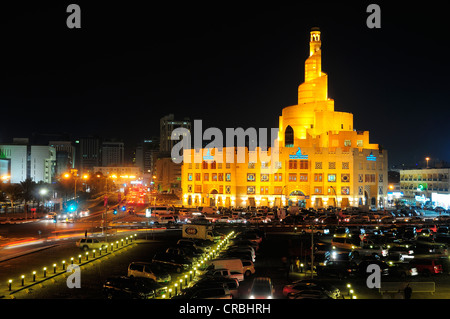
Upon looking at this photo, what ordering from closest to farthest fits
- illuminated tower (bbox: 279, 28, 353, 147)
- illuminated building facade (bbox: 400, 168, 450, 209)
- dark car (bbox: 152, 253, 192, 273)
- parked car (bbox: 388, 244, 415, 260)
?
dark car (bbox: 152, 253, 192, 273) < parked car (bbox: 388, 244, 415, 260) < illuminated building facade (bbox: 400, 168, 450, 209) < illuminated tower (bbox: 279, 28, 353, 147)

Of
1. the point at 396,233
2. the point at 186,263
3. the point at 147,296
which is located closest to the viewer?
the point at 147,296

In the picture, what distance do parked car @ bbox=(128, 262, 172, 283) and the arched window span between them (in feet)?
174

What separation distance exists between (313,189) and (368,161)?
9526 mm

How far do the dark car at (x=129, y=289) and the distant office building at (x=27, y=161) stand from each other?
98.4 m

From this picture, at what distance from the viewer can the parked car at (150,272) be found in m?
19.7

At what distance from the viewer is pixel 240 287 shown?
1906 cm

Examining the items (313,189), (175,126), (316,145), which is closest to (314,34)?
(316,145)

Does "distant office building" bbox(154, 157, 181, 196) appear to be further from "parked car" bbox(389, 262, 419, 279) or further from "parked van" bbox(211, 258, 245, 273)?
"parked car" bbox(389, 262, 419, 279)

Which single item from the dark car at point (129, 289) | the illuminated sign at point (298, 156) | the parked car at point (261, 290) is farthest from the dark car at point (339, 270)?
the illuminated sign at point (298, 156)

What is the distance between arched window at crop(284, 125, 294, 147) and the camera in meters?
72.2

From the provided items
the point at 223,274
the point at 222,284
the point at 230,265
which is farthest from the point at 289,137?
the point at 222,284

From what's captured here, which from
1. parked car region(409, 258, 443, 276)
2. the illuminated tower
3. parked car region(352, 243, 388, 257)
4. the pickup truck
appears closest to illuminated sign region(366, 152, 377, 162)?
the illuminated tower

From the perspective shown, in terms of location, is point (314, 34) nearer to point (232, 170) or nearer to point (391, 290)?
point (232, 170)

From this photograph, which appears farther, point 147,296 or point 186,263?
point 186,263
